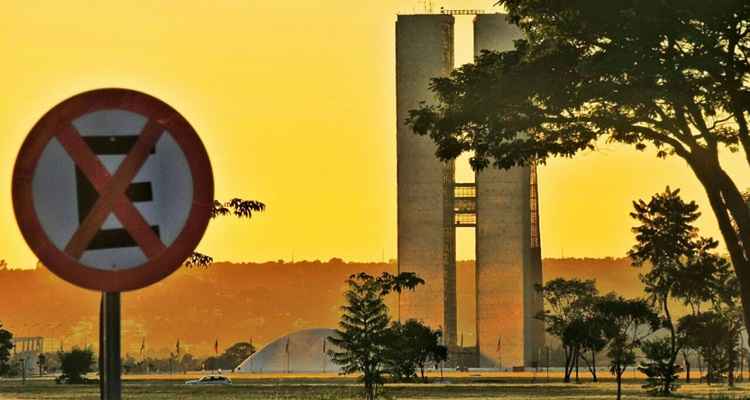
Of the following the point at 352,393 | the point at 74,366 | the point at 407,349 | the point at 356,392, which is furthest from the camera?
the point at 74,366

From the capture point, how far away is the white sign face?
6961 mm

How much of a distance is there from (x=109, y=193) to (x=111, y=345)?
2.22 feet

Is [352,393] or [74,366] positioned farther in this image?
[74,366]

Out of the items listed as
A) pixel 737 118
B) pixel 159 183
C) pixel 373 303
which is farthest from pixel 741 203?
pixel 373 303

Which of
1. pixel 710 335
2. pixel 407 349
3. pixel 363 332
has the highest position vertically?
pixel 710 335

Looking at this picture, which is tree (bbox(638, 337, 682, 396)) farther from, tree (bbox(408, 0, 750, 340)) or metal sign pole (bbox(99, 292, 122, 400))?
metal sign pole (bbox(99, 292, 122, 400))

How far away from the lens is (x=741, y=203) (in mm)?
31500

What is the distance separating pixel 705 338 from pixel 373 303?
142 ft

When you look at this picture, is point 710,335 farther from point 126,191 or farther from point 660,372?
point 126,191

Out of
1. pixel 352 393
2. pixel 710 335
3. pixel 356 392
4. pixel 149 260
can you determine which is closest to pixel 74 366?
pixel 710 335

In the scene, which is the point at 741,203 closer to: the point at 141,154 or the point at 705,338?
the point at 141,154

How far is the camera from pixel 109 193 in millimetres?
7039

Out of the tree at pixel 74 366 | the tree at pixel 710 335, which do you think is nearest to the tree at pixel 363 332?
the tree at pixel 710 335

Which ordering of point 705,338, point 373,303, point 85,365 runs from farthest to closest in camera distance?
1. point 85,365
2. point 705,338
3. point 373,303
